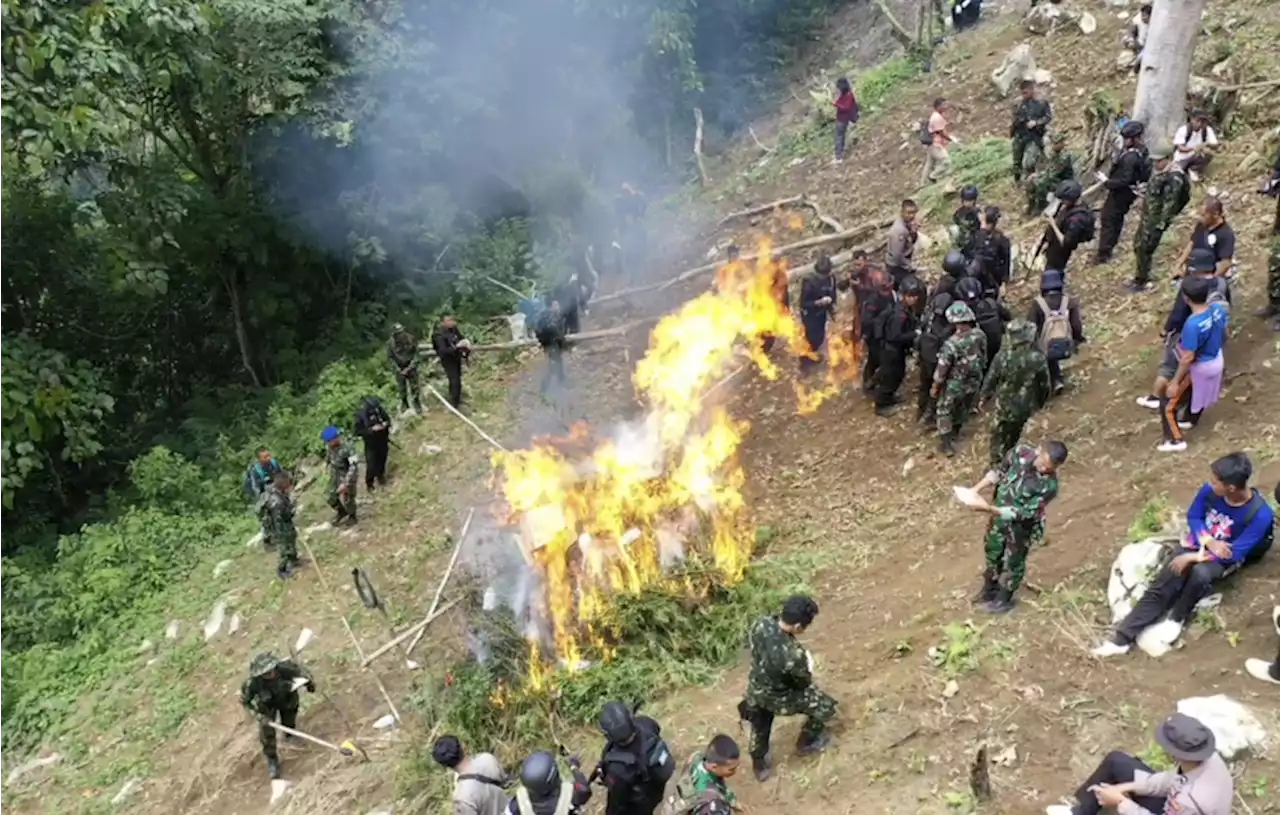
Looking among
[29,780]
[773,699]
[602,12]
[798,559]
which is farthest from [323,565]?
[602,12]

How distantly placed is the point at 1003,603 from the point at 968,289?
11.1 feet

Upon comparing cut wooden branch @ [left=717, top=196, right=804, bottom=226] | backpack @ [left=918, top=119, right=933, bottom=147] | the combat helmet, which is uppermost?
backpack @ [left=918, top=119, right=933, bottom=147]

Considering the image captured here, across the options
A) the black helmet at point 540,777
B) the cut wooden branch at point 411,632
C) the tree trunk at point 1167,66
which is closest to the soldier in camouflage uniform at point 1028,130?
the tree trunk at point 1167,66

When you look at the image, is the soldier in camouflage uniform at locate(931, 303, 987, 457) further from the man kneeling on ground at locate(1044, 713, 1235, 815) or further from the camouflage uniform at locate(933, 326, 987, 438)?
the man kneeling on ground at locate(1044, 713, 1235, 815)

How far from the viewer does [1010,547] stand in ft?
23.6

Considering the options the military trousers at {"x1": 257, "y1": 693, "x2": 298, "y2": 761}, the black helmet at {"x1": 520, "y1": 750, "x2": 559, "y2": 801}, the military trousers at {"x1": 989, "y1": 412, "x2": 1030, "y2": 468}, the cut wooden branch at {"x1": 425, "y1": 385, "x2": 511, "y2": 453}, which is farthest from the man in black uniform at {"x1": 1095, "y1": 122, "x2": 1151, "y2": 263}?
the military trousers at {"x1": 257, "y1": 693, "x2": 298, "y2": 761}

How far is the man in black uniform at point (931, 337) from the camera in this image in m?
9.91

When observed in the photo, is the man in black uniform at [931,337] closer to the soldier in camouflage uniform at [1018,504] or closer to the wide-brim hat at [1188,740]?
the soldier in camouflage uniform at [1018,504]

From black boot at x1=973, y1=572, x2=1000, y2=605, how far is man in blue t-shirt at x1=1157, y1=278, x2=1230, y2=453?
2.24 metres

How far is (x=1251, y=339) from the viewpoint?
9.26 metres

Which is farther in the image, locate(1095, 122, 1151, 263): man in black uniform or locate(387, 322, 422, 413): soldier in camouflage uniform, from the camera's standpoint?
locate(387, 322, 422, 413): soldier in camouflage uniform

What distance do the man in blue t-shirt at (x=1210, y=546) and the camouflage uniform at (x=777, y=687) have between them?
84.0 inches

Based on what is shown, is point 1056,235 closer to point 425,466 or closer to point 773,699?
point 773,699

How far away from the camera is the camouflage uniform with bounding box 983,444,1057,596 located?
6.74 meters
